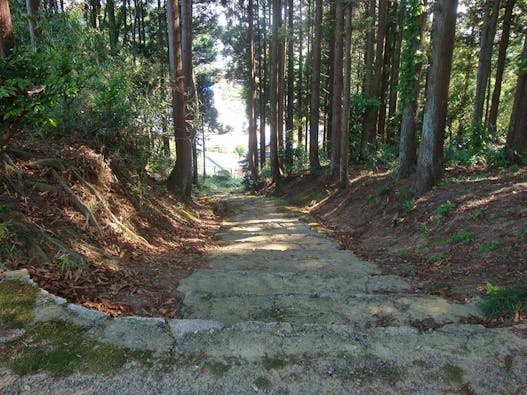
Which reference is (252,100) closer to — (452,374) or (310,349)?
(310,349)

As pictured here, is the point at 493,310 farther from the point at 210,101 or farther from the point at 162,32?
the point at 210,101

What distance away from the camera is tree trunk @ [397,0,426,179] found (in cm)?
1021

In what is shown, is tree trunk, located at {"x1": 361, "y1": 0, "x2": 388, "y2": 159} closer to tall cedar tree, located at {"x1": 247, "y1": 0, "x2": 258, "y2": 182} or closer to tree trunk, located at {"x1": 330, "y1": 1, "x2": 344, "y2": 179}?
tree trunk, located at {"x1": 330, "y1": 1, "x2": 344, "y2": 179}

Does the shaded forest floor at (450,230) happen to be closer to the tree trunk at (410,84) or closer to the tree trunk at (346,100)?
the tree trunk at (410,84)

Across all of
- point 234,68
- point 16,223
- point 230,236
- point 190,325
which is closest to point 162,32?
point 234,68

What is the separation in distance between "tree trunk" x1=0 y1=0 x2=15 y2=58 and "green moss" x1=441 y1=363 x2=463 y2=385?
6902mm

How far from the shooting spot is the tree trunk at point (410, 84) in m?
10.2

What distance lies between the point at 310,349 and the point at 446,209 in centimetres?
583

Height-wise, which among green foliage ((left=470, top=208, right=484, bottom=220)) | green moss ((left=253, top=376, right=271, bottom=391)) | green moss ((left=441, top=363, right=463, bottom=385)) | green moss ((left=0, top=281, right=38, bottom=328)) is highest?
green moss ((left=0, top=281, right=38, bottom=328))

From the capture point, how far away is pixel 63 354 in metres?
2.55

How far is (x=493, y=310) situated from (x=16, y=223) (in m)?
5.18

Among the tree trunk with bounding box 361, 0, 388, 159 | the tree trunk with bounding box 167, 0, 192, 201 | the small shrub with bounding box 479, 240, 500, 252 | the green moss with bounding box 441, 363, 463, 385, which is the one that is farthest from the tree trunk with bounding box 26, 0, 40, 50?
the tree trunk with bounding box 361, 0, 388, 159

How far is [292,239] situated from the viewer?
9172 mm

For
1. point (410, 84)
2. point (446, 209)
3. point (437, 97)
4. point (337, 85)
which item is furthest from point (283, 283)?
point (337, 85)
